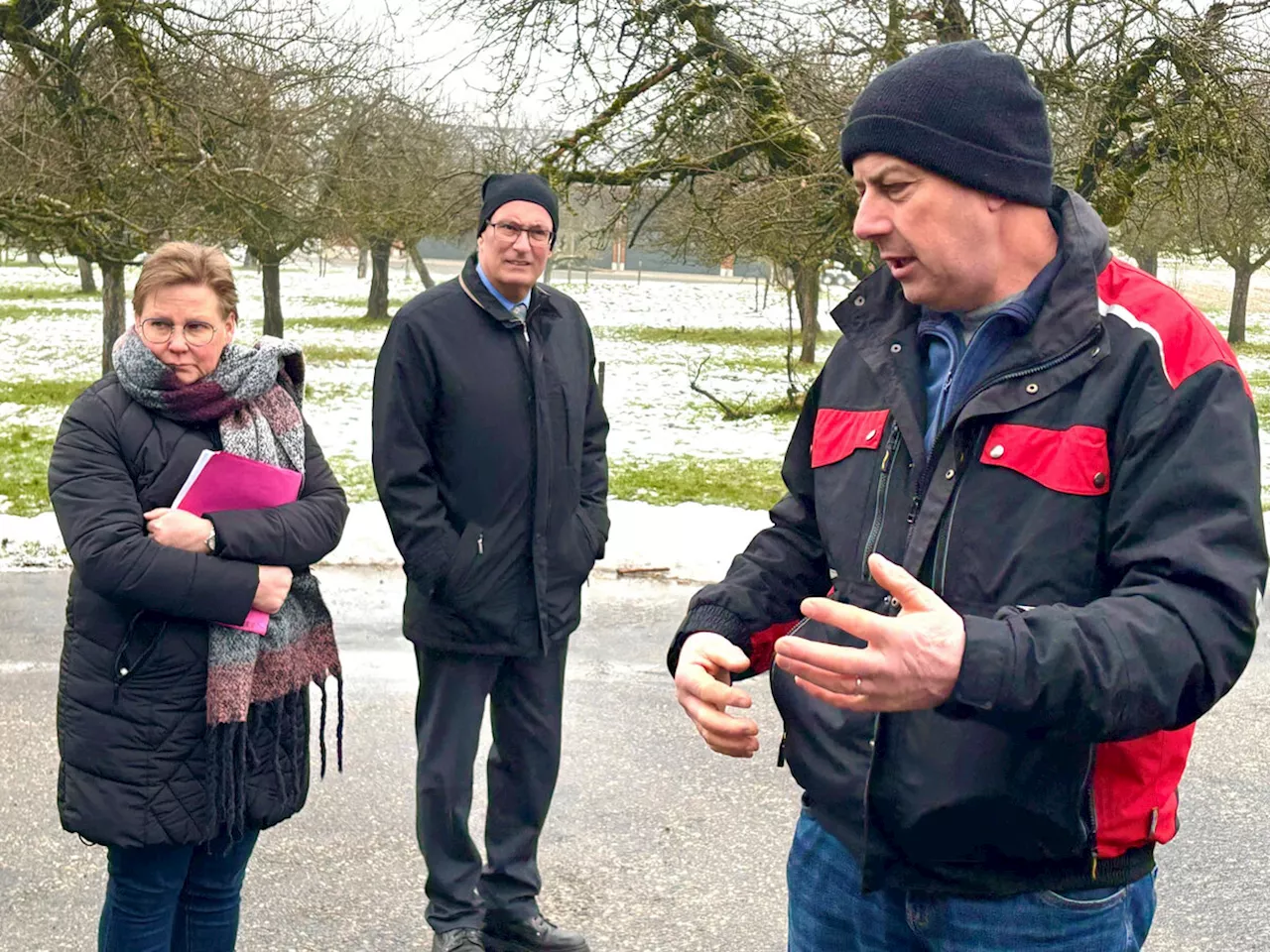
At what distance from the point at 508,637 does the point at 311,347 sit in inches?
826

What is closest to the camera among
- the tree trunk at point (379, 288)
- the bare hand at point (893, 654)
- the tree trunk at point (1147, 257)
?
the bare hand at point (893, 654)

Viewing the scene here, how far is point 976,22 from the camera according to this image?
11.0 m

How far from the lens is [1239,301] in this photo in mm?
29688

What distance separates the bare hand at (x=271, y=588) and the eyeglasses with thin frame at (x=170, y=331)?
20.4 inches

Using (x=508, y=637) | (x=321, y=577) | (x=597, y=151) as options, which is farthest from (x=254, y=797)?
(x=597, y=151)

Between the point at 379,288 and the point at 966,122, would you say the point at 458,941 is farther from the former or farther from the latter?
the point at 379,288

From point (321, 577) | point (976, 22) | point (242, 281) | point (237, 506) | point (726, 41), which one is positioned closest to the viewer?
point (237, 506)

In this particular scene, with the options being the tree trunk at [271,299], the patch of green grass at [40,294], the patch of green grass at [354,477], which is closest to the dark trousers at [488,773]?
the patch of green grass at [354,477]

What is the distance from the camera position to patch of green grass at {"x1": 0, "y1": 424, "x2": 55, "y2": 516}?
905cm

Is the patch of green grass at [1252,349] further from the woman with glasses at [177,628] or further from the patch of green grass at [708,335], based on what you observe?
the woman with glasses at [177,628]

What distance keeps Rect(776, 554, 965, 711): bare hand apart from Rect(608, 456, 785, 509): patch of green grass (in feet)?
26.7

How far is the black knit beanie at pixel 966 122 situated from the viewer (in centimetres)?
174

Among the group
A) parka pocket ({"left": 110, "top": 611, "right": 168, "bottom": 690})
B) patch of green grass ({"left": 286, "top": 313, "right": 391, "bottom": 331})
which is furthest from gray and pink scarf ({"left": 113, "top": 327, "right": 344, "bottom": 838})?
patch of green grass ({"left": 286, "top": 313, "right": 391, "bottom": 331})

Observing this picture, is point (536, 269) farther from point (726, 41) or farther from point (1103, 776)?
point (726, 41)
